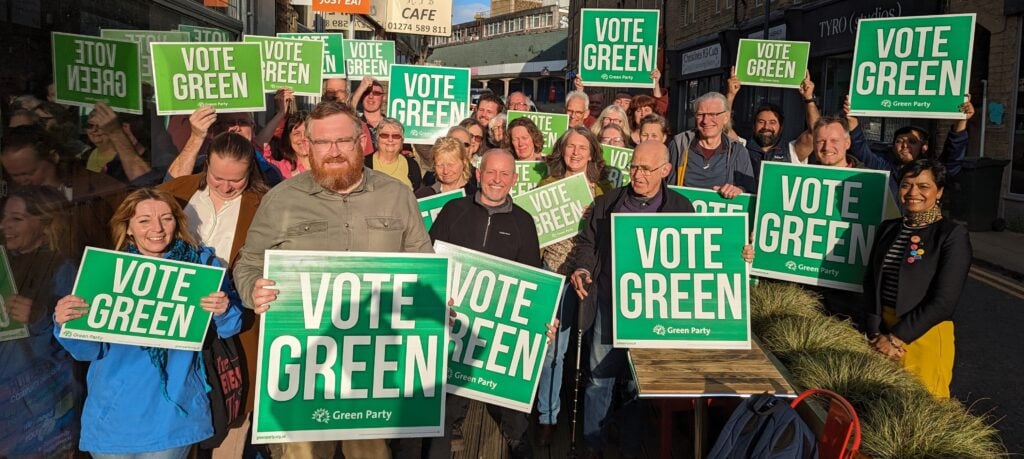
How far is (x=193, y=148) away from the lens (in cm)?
477

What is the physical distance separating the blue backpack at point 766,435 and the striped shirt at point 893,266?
1.53 metres

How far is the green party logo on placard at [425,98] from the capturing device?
26.5ft

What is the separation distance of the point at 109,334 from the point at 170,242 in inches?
18.7

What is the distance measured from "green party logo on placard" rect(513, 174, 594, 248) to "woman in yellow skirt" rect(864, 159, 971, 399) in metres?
1.90

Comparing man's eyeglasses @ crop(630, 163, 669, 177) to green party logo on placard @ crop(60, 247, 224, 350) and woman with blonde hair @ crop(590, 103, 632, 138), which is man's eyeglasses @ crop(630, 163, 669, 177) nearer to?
green party logo on placard @ crop(60, 247, 224, 350)

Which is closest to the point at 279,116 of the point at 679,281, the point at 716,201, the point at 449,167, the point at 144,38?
the point at 144,38

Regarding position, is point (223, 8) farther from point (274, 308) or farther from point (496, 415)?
point (274, 308)

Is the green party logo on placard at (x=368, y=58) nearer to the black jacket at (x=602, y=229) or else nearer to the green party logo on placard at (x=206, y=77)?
the green party logo on placard at (x=206, y=77)

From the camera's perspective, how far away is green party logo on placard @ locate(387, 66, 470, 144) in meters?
8.08

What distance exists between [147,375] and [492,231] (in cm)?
200

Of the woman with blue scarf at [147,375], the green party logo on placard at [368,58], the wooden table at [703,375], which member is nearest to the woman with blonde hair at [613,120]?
the wooden table at [703,375]

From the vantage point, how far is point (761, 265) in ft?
17.4

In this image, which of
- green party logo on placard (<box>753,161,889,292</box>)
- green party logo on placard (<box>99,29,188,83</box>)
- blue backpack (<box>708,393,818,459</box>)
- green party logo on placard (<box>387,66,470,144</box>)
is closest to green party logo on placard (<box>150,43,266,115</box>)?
green party logo on placard (<box>99,29,188,83</box>)

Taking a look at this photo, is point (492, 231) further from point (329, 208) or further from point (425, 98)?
point (425, 98)
